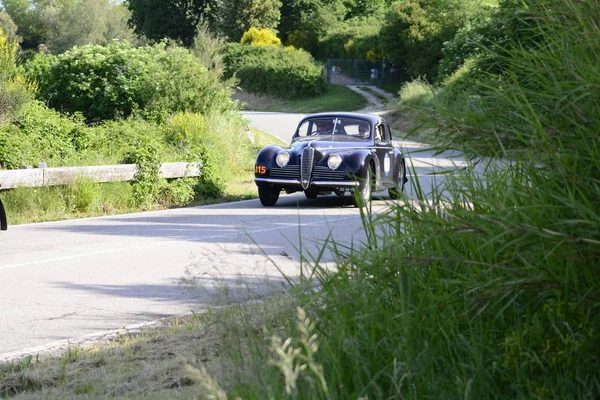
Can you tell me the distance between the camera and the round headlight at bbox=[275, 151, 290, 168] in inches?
636

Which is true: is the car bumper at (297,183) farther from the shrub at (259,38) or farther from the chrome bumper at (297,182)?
the shrub at (259,38)

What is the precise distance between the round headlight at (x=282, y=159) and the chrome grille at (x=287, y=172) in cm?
8

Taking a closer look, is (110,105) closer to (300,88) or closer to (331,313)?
(331,313)

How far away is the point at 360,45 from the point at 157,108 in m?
48.4

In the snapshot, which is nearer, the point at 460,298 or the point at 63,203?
the point at 460,298

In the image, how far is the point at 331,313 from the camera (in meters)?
4.22

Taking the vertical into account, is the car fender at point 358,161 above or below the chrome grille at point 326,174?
above

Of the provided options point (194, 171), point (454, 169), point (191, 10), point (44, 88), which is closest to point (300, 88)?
point (191, 10)

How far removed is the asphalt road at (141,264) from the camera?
6641mm

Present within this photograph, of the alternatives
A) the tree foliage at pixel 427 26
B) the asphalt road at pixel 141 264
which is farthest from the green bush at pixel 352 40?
the asphalt road at pixel 141 264

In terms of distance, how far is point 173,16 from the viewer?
7506 cm

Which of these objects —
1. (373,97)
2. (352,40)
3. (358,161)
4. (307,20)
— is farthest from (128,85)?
(307,20)

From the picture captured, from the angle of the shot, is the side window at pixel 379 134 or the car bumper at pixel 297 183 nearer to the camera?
the car bumper at pixel 297 183

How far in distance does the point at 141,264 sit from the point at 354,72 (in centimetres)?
6165
